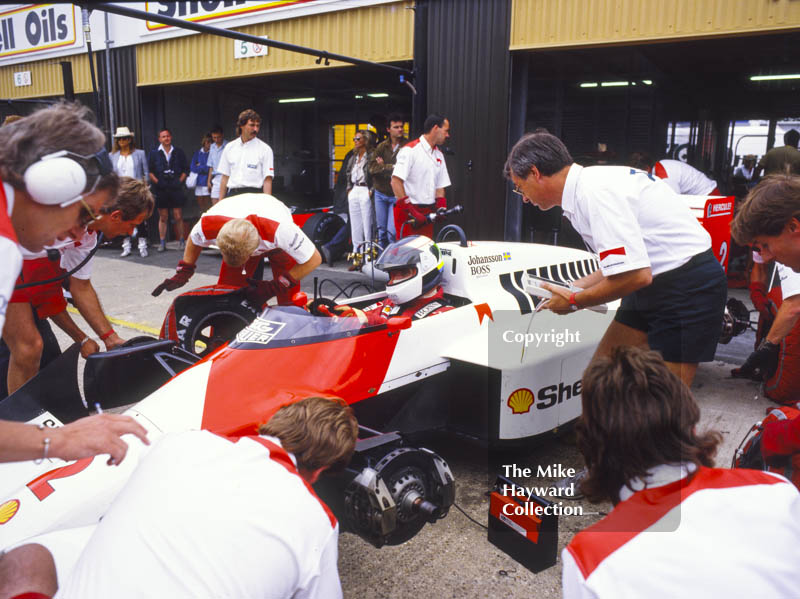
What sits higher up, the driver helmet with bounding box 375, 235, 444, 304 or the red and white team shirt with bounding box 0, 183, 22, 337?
the red and white team shirt with bounding box 0, 183, 22, 337

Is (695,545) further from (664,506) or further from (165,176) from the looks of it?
(165,176)

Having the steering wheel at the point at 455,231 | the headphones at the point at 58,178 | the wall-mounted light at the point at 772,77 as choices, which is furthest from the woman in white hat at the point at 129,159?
the wall-mounted light at the point at 772,77

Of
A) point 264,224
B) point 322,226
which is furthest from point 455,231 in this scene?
point 322,226

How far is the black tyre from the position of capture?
12.6 ft

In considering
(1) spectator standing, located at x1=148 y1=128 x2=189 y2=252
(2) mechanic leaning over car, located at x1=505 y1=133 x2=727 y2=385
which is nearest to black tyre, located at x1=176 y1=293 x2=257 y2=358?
(2) mechanic leaning over car, located at x1=505 y1=133 x2=727 y2=385

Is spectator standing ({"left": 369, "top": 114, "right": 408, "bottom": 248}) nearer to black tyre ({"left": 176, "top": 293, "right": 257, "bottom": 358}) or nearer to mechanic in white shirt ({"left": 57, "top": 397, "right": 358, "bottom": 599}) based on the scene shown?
black tyre ({"left": 176, "top": 293, "right": 257, "bottom": 358})

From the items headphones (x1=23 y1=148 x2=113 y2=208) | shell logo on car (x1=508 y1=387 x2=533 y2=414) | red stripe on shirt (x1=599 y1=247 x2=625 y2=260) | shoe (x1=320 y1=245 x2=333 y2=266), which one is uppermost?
headphones (x1=23 y1=148 x2=113 y2=208)

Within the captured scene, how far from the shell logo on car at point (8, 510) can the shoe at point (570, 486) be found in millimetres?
2196

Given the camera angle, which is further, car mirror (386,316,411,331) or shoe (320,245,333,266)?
shoe (320,245,333,266)

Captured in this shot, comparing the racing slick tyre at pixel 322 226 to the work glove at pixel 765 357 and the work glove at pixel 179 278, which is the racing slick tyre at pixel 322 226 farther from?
the work glove at pixel 765 357

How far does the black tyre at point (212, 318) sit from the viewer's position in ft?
12.6

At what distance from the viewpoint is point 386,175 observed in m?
7.39

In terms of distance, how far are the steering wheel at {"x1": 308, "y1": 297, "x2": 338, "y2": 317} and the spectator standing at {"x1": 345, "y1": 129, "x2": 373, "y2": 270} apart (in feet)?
15.8

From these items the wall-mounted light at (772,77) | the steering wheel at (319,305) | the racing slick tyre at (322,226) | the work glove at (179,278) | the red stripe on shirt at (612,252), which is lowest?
the racing slick tyre at (322,226)
